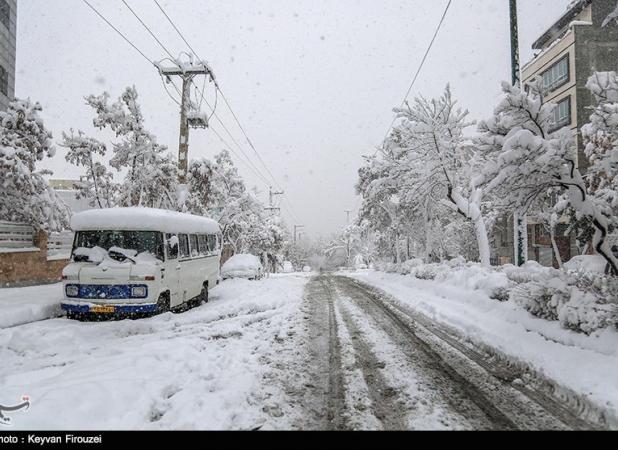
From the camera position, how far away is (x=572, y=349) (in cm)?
552

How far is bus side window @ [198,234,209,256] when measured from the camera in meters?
12.8

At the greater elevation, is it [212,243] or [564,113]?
[564,113]

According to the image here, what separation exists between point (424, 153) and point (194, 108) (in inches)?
419

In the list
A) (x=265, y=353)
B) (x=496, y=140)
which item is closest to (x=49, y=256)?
(x=265, y=353)

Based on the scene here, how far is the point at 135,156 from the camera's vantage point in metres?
→ 17.7

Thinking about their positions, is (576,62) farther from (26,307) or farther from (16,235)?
(16,235)

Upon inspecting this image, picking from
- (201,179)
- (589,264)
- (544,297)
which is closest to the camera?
(544,297)

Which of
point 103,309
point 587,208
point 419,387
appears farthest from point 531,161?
point 103,309

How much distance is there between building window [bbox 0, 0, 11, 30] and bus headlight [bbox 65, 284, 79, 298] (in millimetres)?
29581

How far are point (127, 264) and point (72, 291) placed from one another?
1.34 meters

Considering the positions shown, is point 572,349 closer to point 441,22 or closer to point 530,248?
point 441,22

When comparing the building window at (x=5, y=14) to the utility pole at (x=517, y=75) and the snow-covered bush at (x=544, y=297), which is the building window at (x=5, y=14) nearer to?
the utility pole at (x=517, y=75)

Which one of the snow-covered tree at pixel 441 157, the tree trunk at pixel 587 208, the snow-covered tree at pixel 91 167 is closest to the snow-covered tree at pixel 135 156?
the snow-covered tree at pixel 91 167

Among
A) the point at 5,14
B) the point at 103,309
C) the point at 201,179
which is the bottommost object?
the point at 103,309
